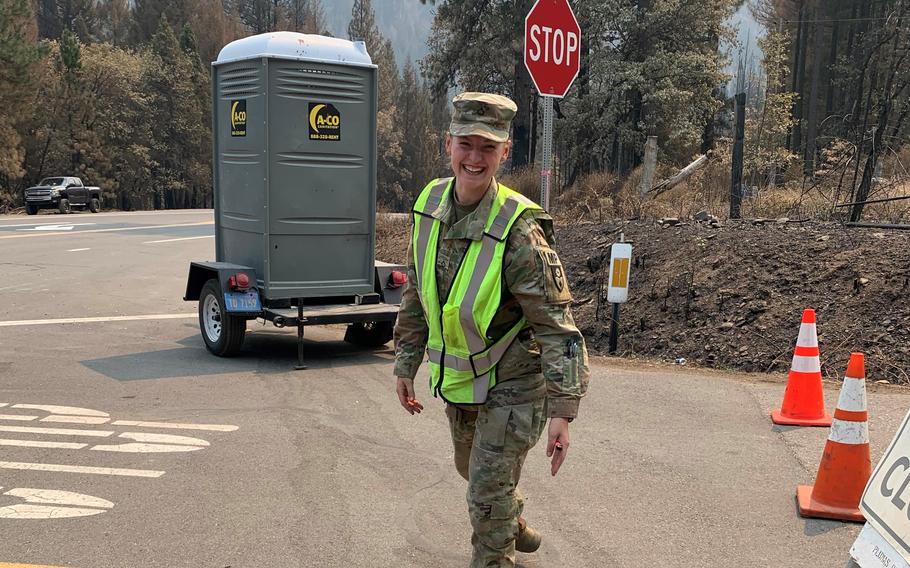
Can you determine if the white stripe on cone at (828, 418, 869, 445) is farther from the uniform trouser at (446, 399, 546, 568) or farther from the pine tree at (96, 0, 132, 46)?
the pine tree at (96, 0, 132, 46)

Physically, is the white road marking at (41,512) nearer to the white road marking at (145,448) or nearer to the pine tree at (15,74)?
the white road marking at (145,448)

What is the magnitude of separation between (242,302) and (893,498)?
20.8 ft

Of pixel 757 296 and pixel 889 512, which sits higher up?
pixel 889 512

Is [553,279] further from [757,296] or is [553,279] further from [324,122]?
[757,296]

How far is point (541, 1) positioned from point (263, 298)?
13.3ft

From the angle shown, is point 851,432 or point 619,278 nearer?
point 851,432

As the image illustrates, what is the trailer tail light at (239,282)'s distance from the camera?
7.74 metres

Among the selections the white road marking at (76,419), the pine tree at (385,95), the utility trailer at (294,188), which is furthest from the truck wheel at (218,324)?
the pine tree at (385,95)

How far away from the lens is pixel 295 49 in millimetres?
7832

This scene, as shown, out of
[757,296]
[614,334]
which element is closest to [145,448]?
[614,334]

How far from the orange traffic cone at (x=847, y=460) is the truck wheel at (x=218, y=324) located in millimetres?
5520

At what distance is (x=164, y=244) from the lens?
20.2 metres

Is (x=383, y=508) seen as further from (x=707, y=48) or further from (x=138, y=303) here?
(x=707, y=48)

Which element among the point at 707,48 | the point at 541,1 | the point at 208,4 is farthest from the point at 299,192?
the point at 208,4
